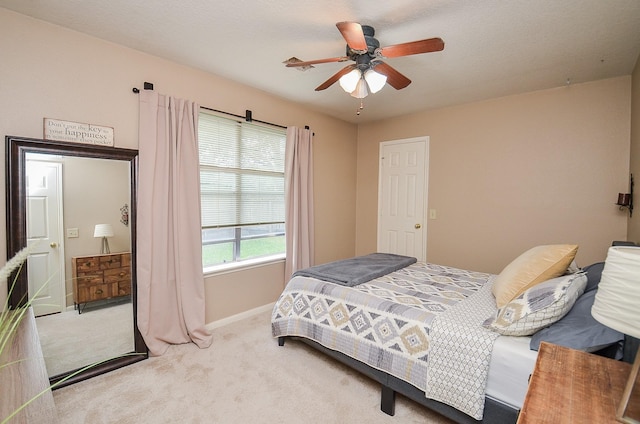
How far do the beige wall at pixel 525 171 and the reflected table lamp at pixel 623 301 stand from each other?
2.62 m

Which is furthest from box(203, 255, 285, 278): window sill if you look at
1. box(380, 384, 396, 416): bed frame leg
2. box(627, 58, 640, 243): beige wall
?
box(627, 58, 640, 243): beige wall

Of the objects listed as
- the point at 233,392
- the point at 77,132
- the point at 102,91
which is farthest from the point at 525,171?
the point at 77,132

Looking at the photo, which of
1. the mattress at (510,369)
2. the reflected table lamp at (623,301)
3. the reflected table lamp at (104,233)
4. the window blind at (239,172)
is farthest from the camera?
the window blind at (239,172)

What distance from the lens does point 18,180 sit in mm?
A: 1930

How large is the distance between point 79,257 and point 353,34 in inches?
95.4

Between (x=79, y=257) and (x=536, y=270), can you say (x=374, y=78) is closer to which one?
(x=536, y=270)

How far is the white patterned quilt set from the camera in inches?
60.5

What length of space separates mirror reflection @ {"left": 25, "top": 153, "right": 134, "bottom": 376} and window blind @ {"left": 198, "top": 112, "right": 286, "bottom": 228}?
732 mm

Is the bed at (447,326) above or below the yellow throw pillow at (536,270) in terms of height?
below

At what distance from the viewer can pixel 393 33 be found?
2.10 meters

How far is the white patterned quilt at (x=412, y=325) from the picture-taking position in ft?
5.04

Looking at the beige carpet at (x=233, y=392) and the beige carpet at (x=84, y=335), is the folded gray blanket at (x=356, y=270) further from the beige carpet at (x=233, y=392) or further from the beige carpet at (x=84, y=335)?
the beige carpet at (x=84, y=335)

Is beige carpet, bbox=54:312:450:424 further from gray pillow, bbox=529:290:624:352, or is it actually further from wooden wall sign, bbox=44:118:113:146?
wooden wall sign, bbox=44:118:113:146

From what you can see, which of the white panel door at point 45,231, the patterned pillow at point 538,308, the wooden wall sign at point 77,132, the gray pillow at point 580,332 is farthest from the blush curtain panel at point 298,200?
the gray pillow at point 580,332
